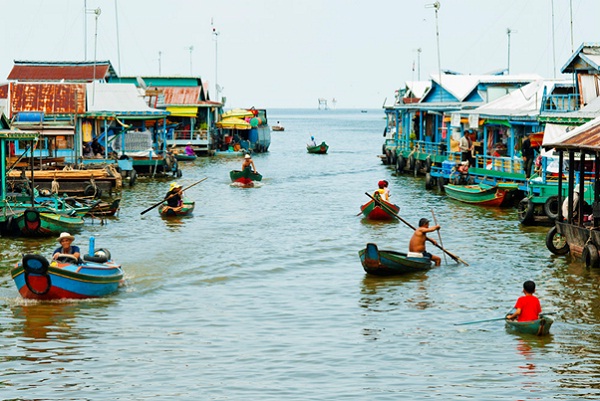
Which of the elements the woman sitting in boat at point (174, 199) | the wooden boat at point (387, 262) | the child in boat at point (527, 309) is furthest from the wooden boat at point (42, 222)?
the child in boat at point (527, 309)

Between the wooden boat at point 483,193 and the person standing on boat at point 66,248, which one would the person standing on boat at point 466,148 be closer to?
the wooden boat at point 483,193

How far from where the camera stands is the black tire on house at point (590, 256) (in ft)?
76.8

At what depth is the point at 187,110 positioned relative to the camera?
71938mm

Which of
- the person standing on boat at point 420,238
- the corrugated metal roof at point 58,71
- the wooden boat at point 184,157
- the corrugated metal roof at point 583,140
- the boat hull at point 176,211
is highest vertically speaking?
the corrugated metal roof at point 58,71

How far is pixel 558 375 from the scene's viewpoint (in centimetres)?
1588

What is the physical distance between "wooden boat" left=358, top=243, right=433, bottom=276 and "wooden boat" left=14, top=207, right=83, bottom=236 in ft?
32.3

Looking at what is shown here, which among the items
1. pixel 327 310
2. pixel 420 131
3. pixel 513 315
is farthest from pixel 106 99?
pixel 513 315

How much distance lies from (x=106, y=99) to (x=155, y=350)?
122ft

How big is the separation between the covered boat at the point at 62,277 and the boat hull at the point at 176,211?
44.8 ft

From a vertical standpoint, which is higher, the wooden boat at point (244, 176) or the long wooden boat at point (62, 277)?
the wooden boat at point (244, 176)

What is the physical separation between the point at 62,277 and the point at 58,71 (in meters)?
Answer: 48.1

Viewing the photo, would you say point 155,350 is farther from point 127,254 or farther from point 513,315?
point 127,254

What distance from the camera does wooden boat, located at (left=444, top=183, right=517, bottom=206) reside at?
36.9 meters

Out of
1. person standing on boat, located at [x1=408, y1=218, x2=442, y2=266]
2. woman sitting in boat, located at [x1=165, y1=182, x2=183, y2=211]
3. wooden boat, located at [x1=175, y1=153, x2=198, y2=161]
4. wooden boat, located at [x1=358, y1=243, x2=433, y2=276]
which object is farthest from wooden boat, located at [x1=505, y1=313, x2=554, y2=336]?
wooden boat, located at [x1=175, y1=153, x2=198, y2=161]
